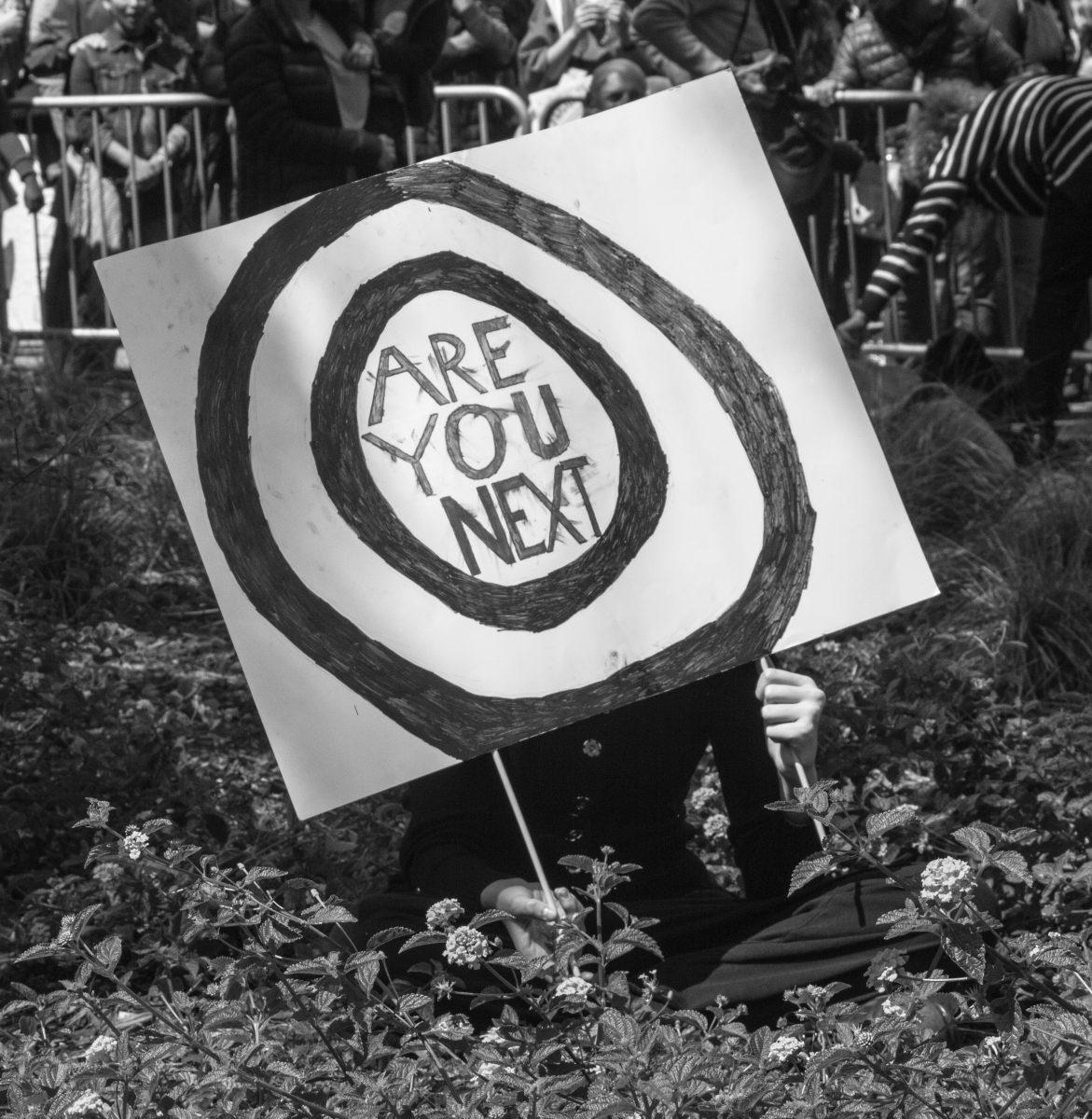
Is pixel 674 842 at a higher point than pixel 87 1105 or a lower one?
lower

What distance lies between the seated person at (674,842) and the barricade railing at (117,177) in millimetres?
4062

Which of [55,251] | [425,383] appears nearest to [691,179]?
[425,383]

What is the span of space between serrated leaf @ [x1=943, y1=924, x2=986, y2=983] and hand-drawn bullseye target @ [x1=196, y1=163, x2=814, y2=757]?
86cm

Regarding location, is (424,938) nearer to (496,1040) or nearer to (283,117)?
(496,1040)

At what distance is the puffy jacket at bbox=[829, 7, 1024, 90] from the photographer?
6988 millimetres

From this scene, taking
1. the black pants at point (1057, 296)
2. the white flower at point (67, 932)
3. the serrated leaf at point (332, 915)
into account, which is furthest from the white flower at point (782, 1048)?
the black pants at point (1057, 296)

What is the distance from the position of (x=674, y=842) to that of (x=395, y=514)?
2.60 ft

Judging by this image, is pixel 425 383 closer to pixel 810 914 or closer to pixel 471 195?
pixel 471 195

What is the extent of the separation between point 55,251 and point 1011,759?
4393 mm

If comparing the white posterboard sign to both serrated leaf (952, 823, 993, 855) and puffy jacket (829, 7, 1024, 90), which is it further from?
puffy jacket (829, 7, 1024, 90)

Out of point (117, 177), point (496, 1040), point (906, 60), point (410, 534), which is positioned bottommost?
point (496, 1040)

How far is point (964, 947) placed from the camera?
6.77 ft

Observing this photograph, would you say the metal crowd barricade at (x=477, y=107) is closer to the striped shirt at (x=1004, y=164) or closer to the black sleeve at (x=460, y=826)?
the striped shirt at (x=1004, y=164)

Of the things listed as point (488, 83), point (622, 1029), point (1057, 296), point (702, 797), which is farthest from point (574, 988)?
point (488, 83)
